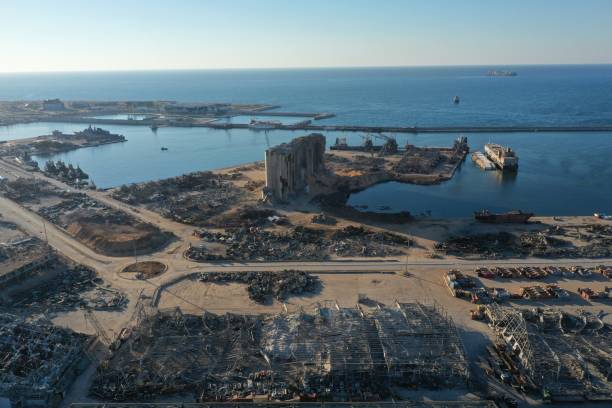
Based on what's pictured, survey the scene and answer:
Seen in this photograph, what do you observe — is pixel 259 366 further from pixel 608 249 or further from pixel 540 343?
pixel 608 249

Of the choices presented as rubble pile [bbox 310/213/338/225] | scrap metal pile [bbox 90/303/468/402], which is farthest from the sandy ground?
rubble pile [bbox 310/213/338/225]

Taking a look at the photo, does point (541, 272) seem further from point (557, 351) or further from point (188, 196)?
point (188, 196)

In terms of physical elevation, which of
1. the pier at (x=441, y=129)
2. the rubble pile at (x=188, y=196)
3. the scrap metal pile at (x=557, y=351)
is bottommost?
the scrap metal pile at (x=557, y=351)

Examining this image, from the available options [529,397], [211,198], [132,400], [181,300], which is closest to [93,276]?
[181,300]

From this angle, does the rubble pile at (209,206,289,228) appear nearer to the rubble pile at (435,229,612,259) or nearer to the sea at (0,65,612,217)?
the sea at (0,65,612,217)

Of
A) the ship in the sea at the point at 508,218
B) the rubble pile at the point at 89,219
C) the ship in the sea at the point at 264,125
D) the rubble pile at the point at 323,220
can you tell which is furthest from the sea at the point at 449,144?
the rubble pile at the point at 89,219

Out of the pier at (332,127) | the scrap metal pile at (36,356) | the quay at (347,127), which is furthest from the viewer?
the pier at (332,127)

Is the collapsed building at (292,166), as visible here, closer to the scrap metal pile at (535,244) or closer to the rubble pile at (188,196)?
the rubble pile at (188,196)

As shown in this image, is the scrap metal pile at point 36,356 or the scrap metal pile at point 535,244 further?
the scrap metal pile at point 535,244
